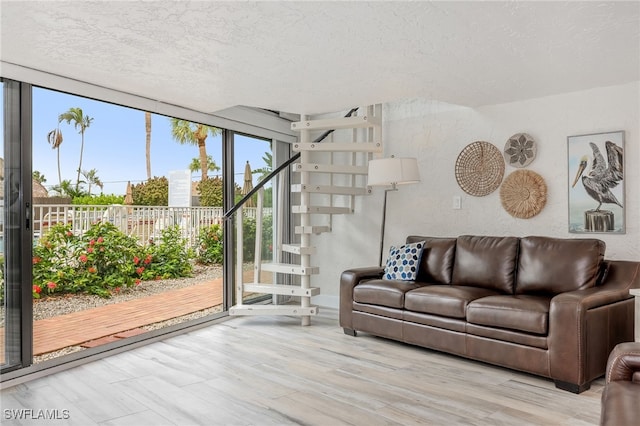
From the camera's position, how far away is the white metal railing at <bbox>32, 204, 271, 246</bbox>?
11.7 ft

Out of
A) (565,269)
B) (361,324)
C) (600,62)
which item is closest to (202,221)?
(361,324)

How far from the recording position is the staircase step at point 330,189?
459cm

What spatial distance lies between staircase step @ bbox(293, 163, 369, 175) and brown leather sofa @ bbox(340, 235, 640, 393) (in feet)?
3.32

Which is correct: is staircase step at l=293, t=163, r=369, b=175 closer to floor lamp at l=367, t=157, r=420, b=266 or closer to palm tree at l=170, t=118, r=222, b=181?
floor lamp at l=367, t=157, r=420, b=266

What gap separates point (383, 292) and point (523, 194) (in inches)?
63.7

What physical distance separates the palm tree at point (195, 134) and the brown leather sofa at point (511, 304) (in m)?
2.11

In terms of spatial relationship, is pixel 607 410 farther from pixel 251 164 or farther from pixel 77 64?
pixel 251 164

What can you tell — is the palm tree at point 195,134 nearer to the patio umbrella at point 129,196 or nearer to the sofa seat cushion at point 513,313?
the patio umbrella at point 129,196

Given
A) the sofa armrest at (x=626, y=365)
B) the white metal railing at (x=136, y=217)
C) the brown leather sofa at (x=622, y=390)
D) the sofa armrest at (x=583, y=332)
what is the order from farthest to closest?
the white metal railing at (x=136, y=217)
the sofa armrest at (x=583, y=332)
the sofa armrest at (x=626, y=365)
the brown leather sofa at (x=622, y=390)

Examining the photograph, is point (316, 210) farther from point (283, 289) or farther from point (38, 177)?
point (38, 177)

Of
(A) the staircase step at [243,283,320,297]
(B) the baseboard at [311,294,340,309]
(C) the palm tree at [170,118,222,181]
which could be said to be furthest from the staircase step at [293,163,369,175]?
(B) the baseboard at [311,294,340,309]

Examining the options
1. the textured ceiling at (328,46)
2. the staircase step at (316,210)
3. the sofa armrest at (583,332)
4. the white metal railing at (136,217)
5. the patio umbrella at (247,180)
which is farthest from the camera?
the patio umbrella at (247,180)

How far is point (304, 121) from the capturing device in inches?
186

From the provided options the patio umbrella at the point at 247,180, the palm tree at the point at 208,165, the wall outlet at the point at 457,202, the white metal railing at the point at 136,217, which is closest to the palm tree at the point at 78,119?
the white metal railing at the point at 136,217
